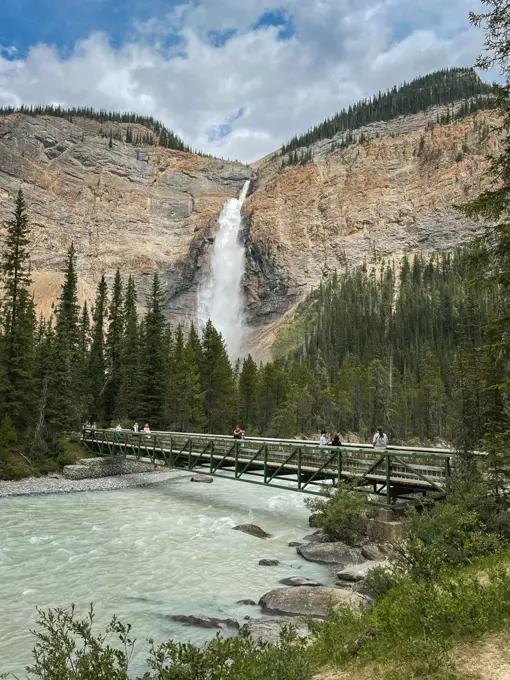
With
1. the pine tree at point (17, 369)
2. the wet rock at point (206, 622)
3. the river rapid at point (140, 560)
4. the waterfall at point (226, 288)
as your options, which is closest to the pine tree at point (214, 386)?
the pine tree at point (17, 369)

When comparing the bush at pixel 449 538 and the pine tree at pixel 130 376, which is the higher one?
the pine tree at pixel 130 376

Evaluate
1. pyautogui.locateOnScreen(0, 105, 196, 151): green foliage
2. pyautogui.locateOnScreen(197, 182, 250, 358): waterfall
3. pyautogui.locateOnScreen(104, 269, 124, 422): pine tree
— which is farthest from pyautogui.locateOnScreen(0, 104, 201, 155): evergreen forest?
pyautogui.locateOnScreen(104, 269, 124, 422): pine tree

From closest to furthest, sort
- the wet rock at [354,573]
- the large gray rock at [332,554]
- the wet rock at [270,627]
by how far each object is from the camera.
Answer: the wet rock at [270,627] < the wet rock at [354,573] < the large gray rock at [332,554]

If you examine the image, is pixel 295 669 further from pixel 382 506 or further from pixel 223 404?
pixel 223 404

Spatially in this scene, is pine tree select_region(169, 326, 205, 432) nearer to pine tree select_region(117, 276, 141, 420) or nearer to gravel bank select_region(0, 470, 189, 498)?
pine tree select_region(117, 276, 141, 420)

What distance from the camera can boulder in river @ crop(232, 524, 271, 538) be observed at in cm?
1823

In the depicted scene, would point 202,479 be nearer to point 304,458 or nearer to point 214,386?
point 304,458

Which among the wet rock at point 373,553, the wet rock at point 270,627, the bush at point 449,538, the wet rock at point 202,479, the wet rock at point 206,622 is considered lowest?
the wet rock at point 202,479

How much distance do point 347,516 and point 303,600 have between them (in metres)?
6.13

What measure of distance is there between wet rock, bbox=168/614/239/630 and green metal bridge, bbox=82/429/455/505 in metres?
6.62

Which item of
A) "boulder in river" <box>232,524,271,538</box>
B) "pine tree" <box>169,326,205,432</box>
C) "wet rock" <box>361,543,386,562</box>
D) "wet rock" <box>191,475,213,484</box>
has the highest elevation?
"pine tree" <box>169,326,205,432</box>

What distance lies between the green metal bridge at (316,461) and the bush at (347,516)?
65cm

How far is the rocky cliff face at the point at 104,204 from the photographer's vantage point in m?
129

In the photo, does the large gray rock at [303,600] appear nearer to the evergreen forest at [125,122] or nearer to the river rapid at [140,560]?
the river rapid at [140,560]
